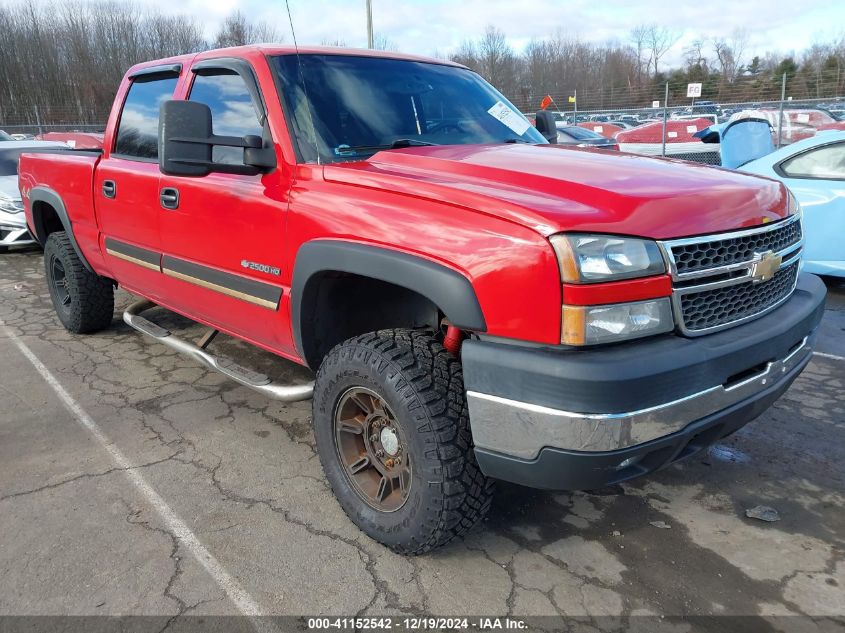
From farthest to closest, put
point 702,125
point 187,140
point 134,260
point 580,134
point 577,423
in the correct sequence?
point 702,125
point 580,134
point 134,260
point 187,140
point 577,423

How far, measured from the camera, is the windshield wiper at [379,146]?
112 inches

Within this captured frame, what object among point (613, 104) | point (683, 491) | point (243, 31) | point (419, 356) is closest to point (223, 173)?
point (419, 356)

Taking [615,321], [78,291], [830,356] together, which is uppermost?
[615,321]

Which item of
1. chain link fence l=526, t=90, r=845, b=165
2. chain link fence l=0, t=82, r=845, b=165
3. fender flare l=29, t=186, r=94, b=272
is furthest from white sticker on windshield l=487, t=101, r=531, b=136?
chain link fence l=526, t=90, r=845, b=165

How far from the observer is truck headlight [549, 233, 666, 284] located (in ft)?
6.30

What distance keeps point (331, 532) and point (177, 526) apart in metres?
0.65

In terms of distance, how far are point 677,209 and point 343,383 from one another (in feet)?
4.38

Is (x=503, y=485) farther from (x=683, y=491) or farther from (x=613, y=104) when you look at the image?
(x=613, y=104)

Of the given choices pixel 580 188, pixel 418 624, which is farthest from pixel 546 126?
pixel 418 624

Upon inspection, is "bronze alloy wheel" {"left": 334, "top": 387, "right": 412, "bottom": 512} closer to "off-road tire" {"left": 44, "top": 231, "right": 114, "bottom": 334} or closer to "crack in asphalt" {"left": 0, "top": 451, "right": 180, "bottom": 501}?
"crack in asphalt" {"left": 0, "top": 451, "right": 180, "bottom": 501}

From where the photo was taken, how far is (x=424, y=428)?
7.33 ft

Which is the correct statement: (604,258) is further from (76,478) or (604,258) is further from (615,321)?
(76,478)

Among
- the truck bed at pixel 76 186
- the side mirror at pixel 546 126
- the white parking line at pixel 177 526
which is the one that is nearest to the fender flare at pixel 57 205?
the truck bed at pixel 76 186

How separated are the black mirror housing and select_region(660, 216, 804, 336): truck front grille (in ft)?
6.00
